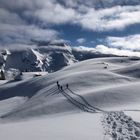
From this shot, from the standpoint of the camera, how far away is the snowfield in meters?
27.8

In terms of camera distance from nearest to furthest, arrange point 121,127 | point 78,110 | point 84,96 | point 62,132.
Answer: point 121,127
point 62,132
point 78,110
point 84,96

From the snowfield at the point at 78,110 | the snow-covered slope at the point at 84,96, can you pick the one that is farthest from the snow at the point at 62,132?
the snow-covered slope at the point at 84,96

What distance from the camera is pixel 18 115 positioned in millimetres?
49750

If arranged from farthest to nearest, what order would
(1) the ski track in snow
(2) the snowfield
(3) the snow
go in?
(2) the snowfield < (3) the snow < (1) the ski track in snow

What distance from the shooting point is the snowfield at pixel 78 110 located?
27766 millimetres

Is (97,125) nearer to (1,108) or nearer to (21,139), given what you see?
(21,139)

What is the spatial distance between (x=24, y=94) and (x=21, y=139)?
5262cm

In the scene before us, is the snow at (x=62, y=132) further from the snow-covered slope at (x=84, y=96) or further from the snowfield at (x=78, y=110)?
the snow-covered slope at (x=84, y=96)

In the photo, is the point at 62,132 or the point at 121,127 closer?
the point at 121,127

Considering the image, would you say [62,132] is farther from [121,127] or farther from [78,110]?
[78,110]

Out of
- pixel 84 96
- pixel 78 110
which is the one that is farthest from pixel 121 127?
pixel 84 96

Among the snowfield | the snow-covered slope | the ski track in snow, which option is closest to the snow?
the snowfield

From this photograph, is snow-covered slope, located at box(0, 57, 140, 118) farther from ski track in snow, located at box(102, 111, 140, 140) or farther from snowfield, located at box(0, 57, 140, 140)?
ski track in snow, located at box(102, 111, 140, 140)

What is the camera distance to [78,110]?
1843 inches
